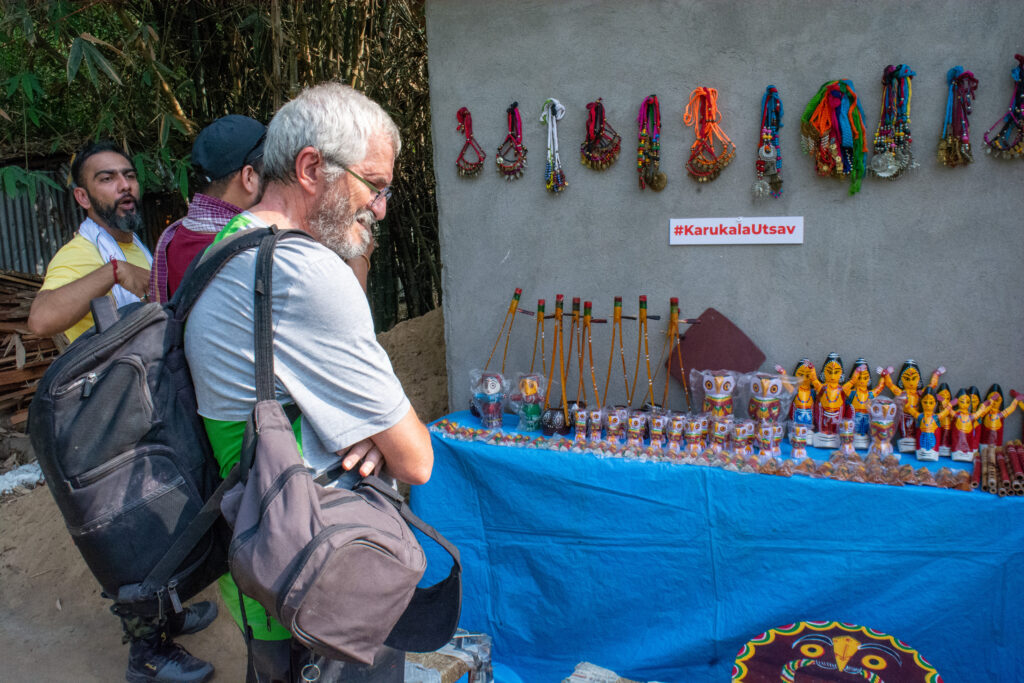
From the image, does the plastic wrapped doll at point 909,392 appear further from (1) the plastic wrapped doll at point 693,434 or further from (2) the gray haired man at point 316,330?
(2) the gray haired man at point 316,330

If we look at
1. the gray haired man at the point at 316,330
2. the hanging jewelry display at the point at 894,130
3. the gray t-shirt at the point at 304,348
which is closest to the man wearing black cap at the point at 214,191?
the gray haired man at the point at 316,330

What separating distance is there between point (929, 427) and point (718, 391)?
2.32ft

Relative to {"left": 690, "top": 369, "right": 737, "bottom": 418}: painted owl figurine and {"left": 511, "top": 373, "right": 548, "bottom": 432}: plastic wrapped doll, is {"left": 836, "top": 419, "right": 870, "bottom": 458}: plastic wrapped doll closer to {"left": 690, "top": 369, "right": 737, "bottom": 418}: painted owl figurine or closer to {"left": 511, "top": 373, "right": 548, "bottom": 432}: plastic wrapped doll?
{"left": 690, "top": 369, "right": 737, "bottom": 418}: painted owl figurine

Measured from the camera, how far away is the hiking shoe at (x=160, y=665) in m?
2.55

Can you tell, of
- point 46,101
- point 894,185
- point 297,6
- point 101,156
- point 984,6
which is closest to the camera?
point 984,6

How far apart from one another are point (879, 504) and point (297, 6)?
4.09m

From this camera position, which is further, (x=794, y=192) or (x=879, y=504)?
(x=794, y=192)

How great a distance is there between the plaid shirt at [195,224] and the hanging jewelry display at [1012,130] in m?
2.50

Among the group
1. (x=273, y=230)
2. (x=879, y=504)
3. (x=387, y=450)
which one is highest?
(x=273, y=230)

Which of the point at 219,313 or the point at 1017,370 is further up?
the point at 219,313

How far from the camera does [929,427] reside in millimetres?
2348

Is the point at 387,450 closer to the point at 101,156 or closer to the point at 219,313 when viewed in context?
the point at 219,313

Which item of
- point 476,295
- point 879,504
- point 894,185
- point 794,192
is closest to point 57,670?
point 476,295

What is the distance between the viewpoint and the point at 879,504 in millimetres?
2174
